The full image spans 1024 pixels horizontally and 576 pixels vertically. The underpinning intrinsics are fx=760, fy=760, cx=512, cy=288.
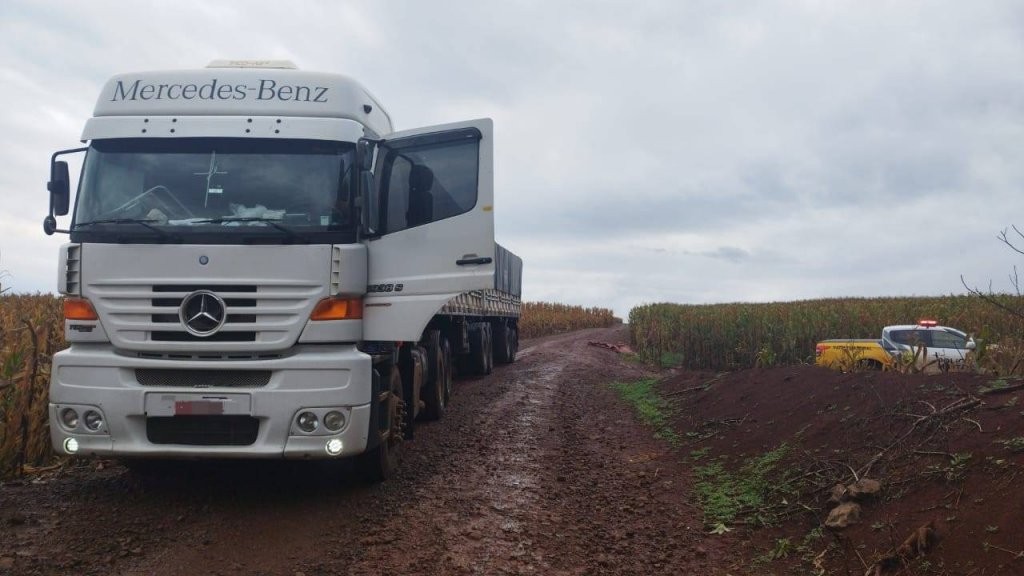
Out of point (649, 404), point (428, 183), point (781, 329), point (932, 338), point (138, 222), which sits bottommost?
point (649, 404)

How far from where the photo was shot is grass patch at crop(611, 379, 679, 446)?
1030 cm

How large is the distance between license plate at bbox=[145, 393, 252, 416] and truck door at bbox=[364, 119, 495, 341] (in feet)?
4.69

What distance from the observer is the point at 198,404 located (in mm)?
6055

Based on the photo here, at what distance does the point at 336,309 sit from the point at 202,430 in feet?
4.71

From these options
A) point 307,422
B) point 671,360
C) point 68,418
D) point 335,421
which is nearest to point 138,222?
point 68,418

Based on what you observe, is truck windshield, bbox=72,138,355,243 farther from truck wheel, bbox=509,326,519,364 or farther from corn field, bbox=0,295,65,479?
truck wheel, bbox=509,326,519,364

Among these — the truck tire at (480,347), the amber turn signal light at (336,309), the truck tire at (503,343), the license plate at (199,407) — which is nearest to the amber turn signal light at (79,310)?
the license plate at (199,407)

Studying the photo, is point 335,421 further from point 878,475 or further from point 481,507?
point 878,475

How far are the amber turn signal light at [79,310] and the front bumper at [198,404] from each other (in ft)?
0.99

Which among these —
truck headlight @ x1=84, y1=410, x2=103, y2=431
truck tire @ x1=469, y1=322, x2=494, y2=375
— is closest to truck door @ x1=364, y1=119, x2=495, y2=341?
truck headlight @ x1=84, y1=410, x2=103, y2=431

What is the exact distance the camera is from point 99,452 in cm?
610

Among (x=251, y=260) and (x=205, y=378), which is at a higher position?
(x=251, y=260)

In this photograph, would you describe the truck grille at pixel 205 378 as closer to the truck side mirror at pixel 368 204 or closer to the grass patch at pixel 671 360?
the truck side mirror at pixel 368 204

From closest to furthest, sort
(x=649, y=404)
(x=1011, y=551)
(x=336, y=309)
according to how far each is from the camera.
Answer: (x=1011, y=551) < (x=336, y=309) < (x=649, y=404)
